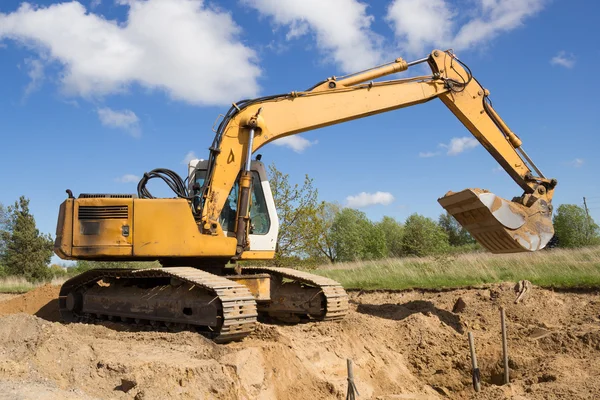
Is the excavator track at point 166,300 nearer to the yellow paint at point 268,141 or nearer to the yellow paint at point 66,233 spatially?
the yellow paint at point 268,141

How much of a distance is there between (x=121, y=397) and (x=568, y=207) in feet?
149

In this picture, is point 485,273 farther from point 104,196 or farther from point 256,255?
point 104,196

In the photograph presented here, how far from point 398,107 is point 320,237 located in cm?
782

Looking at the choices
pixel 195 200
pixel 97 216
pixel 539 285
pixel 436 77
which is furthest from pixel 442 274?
pixel 97 216

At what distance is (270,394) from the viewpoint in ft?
19.4

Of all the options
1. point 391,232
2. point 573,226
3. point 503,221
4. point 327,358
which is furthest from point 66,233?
point 391,232

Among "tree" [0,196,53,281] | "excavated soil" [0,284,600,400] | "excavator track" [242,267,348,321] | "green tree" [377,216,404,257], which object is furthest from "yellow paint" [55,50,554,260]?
"green tree" [377,216,404,257]

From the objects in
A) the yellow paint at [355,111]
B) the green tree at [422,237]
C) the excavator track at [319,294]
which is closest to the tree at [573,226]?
the green tree at [422,237]

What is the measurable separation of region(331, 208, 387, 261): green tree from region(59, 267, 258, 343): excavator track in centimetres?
3544

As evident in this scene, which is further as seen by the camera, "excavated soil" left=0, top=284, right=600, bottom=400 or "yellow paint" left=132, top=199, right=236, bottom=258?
"yellow paint" left=132, top=199, right=236, bottom=258

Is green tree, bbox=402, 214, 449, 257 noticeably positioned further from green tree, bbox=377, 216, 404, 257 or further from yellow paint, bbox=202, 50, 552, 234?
yellow paint, bbox=202, 50, 552, 234

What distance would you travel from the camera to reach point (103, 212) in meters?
7.98

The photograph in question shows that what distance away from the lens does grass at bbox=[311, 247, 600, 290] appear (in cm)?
1236

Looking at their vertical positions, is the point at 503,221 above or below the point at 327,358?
above
